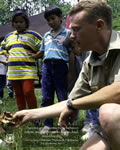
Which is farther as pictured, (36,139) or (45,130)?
(45,130)

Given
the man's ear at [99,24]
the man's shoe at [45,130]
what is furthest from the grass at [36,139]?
the man's ear at [99,24]

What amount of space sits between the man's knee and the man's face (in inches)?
17.1

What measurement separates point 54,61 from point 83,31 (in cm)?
172

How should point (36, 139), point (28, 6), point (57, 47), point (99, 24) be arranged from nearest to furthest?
point (99, 24) → point (36, 139) → point (57, 47) → point (28, 6)

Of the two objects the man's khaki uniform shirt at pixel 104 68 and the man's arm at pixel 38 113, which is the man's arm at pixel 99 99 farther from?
the man's arm at pixel 38 113

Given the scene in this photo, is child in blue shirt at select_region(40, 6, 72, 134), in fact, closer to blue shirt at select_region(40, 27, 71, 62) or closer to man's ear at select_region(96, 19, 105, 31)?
blue shirt at select_region(40, 27, 71, 62)

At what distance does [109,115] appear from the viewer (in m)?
1.67

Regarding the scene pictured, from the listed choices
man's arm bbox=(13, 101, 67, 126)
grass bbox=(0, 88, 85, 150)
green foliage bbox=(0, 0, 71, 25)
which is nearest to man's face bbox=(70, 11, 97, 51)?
man's arm bbox=(13, 101, 67, 126)

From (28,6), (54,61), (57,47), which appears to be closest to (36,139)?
(54,61)

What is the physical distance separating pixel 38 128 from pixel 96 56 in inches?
75.0

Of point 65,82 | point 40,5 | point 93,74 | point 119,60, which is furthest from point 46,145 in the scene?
point 40,5

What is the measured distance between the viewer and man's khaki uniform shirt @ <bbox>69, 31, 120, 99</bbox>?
1807 millimetres

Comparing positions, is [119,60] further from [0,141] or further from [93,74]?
[0,141]

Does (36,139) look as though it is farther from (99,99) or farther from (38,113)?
(99,99)
